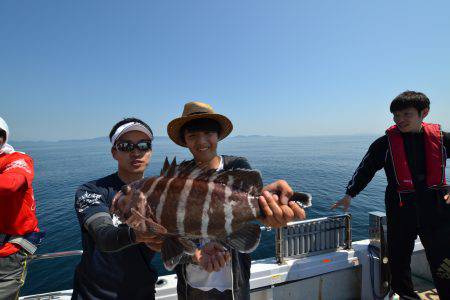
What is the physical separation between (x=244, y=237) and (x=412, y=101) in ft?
15.3

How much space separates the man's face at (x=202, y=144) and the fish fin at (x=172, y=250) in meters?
1.24

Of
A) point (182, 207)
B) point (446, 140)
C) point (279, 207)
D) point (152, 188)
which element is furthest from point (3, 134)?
point (446, 140)

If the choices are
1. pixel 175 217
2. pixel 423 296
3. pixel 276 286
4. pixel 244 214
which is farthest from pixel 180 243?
pixel 423 296

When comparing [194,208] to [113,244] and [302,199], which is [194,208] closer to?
[113,244]

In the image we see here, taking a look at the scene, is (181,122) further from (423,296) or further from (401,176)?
(423,296)

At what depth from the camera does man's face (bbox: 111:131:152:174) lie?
321cm

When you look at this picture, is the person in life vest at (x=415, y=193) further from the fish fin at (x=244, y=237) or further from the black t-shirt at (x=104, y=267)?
the black t-shirt at (x=104, y=267)

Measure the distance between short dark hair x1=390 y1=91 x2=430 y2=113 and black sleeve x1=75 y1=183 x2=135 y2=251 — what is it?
5.60 m

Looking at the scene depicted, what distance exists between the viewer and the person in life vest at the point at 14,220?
3.80 meters

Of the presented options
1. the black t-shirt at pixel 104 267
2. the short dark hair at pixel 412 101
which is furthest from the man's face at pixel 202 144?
the short dark hair at pixel 412 101

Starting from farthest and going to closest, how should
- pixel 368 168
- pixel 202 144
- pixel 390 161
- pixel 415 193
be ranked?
pixel 368 168
pixel 390 161
pixel 415 193
pixel 202 144

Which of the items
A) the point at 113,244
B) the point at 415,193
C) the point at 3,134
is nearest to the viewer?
the point at 113,244

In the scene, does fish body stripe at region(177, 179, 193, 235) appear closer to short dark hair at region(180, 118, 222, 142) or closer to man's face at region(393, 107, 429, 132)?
short dark hair at region(180, 118, 222, 142)

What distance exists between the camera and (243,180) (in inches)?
104
